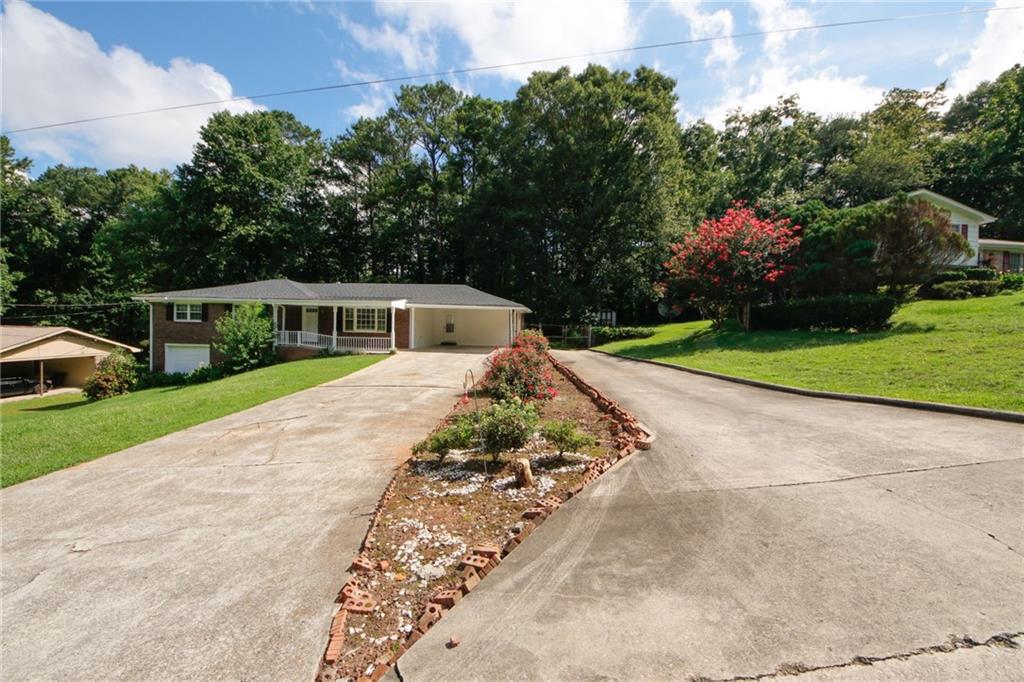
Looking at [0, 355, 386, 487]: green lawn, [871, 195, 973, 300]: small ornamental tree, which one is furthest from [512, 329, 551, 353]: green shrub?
[871, 195, 973, 300]: small ornamental tree

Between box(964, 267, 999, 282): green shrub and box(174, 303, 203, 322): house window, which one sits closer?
box(964, 267, 999, 282): green shrub

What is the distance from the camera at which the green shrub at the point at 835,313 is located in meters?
15.4

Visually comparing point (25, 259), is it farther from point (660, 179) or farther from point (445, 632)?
point (445, 632)

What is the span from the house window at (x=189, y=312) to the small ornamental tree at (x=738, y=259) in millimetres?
23134

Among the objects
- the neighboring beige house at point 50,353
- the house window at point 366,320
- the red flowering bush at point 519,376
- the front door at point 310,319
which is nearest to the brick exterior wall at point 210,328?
the front door at point 310,319

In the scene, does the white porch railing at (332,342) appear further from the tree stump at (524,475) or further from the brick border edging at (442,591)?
the tree stump at (524,475)

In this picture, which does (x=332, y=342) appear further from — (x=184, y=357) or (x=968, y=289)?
(x=968, y=289)

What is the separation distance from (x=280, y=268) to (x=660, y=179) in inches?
1135

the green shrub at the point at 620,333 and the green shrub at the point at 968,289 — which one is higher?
the green shrub at the point at 968,289

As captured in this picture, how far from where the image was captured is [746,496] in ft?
13.9

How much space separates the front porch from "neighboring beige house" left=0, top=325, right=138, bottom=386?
8376 mm

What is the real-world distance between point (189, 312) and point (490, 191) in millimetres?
20884

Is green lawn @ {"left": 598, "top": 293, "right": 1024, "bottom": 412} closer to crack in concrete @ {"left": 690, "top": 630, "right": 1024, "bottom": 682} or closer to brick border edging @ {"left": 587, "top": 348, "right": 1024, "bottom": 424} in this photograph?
brick border edging @ {"left": 587, "top": 348, "right": 1024, "bottom": 424}

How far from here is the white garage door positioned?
71.1 feet
